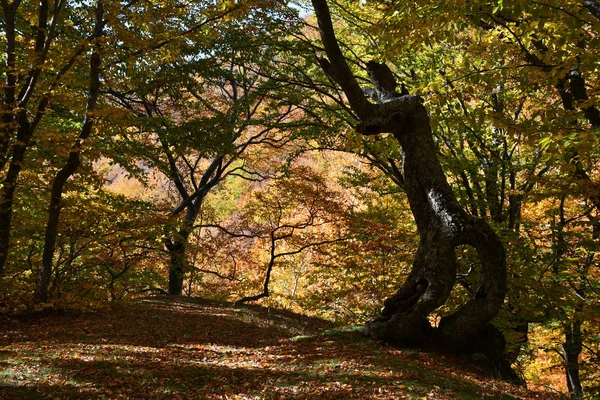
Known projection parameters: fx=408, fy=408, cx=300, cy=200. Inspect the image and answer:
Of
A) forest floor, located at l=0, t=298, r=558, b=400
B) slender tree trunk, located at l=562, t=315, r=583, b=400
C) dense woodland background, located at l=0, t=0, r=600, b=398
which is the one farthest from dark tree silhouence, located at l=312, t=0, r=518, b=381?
slender tree trunk, located at l=562, t=315, r=583, b=400

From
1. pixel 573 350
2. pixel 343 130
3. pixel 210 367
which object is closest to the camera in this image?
pixel 210 367

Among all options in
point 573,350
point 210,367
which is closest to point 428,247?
point 210,367

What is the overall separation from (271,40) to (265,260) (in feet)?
51.2

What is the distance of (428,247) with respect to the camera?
17.8ft

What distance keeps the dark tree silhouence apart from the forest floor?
38cm

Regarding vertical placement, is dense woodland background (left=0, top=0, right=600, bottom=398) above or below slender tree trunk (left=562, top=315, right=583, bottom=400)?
above

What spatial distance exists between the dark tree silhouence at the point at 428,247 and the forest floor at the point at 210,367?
383 millimetres

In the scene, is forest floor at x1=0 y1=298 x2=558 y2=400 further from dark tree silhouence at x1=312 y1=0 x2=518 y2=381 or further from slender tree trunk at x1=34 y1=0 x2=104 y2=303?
slender tree trunk at x1=34 y1=0 x2=104 y2=303

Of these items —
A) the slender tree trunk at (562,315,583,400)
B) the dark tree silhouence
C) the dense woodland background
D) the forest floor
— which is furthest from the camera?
the slender tree trunk at (562,315,583,400)

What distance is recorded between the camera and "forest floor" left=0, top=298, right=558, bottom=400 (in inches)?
153

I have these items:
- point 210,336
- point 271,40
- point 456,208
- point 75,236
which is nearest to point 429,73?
point 271,40

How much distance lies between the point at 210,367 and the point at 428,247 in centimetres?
313

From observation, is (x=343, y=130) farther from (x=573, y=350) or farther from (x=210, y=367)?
(x=210, y=367)

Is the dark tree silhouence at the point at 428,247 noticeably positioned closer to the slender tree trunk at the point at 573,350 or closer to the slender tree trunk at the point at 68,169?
the slender tree trunk at the point at 573,350
